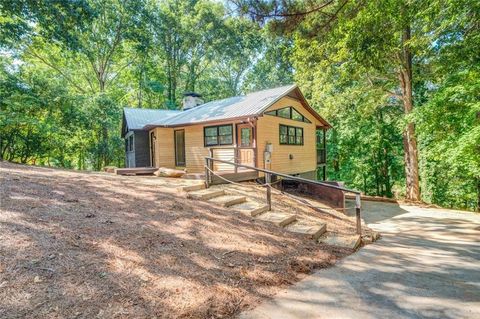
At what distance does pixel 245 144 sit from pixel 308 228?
6952mm

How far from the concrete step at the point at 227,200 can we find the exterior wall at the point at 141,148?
1103cm

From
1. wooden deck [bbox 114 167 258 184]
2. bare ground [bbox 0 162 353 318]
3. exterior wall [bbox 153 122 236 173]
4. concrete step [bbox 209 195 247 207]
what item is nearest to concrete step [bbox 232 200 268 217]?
concrete step [bbox 209 195 247 207]

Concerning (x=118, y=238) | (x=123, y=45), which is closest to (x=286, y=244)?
(x=118, y=238)

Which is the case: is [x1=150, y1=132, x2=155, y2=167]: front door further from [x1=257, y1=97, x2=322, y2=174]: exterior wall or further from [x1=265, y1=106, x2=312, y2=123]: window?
[x1=265, y1=106, x2=312, y2=123]: window

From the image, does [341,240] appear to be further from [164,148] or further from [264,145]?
[164,148]

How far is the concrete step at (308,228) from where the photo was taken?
15.6ft

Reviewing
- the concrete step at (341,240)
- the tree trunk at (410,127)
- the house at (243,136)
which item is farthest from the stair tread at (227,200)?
the tree trunk at (410,127)

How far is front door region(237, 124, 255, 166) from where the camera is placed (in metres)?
10.8

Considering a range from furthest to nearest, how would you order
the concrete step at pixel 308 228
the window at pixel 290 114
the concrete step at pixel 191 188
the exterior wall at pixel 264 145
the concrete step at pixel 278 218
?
the window at pixel 290 114, the exterior wall at pixel 264 145, the concrete step at pixel 191 188, the concrete step at pixel 278 218, the concrete step at pixel 308 228

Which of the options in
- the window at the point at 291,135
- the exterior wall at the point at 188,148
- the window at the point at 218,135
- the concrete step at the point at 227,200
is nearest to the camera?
the concrete step at the point at 227,200

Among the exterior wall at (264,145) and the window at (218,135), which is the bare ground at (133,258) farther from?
the window at (218,135)

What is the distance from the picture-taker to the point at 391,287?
308cm

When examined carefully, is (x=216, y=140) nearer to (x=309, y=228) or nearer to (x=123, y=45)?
(x=309, y=228)

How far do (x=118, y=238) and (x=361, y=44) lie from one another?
847cm
